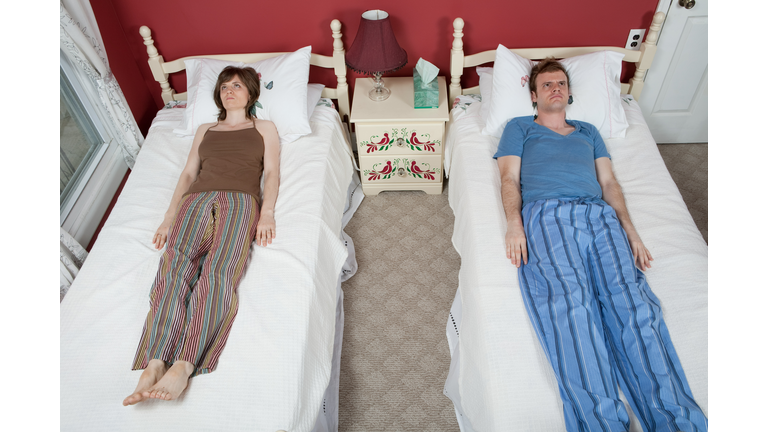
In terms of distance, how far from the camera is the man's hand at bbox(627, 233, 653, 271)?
155 cm

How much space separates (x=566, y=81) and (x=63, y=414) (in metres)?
2.18

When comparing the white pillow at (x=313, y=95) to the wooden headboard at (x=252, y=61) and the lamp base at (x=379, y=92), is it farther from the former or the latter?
the lamp base at (x=379, y=92)

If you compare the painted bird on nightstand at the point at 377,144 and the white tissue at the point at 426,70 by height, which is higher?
the white tissue at the point at 426,70

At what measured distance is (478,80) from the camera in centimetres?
245

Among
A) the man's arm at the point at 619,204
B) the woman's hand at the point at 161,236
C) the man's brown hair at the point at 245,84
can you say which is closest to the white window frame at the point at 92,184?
the woman's hand at the point at 161,236

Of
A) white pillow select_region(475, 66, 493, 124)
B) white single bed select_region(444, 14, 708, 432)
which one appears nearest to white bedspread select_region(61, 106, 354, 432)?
white single bed select_region(444, 14, 708, 432)

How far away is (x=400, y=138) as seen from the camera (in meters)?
2.24

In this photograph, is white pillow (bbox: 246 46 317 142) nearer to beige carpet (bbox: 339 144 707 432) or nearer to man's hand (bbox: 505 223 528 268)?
beige carpet (bbox: 339 144 707 432)

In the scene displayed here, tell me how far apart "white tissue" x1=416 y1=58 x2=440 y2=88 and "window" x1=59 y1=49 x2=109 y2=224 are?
5.20ft

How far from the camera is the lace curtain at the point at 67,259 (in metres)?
1.66

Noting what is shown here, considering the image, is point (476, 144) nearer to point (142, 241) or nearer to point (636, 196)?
point (636, 196)

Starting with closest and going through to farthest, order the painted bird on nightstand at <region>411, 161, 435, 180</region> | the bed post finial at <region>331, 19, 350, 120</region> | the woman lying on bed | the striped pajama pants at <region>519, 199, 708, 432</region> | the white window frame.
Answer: the striped pajama pants at <region>519, 199, 708, 432</region> → the woman lying on bed → the white window frame → the bed post finial at <region>331, 19, 350, 120</region> → the painted bird on nightstand at <region>411, 161, 435, 180</region>

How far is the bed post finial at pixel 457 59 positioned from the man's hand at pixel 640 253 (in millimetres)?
1165
